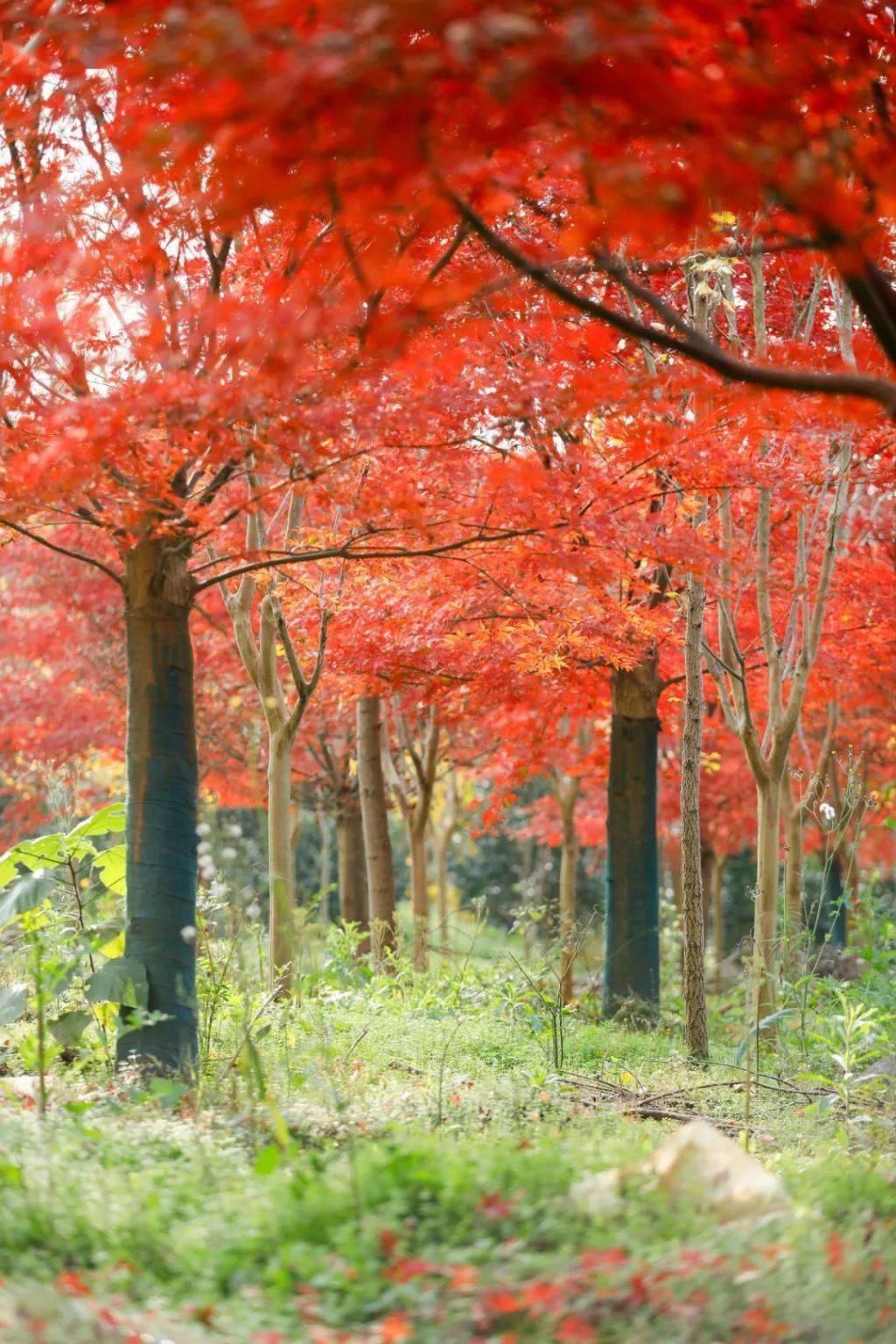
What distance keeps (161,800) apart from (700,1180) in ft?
10.6

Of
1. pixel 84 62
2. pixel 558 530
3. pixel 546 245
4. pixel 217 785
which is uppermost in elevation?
pixel 546 245

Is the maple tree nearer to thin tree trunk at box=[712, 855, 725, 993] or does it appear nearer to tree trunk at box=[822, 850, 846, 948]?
tree trunk at box=[822, 850, 846, 948]

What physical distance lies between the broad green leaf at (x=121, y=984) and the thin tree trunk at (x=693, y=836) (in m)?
3.42

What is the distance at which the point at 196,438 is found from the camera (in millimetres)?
5473

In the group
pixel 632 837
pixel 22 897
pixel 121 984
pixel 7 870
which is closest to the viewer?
pixel 121 984

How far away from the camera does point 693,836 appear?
800 centimetres

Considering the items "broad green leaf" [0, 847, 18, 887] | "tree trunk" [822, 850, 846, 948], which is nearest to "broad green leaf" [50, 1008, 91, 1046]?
"broad green leaf" [0, 847, 18, 887]

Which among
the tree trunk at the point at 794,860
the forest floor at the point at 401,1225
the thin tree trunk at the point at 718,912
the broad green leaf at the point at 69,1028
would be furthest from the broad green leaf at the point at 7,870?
the thin tree trunk at the point at 718,912

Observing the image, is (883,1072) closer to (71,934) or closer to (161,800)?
(161,800)

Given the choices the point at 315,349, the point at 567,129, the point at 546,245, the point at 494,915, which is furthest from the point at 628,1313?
the point at 494,915

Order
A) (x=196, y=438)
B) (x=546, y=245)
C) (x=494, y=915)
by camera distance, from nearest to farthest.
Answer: (x=196, y=438), (x=546, y=245), (x=494, y=915)

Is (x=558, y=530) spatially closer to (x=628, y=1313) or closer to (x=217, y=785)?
(x=628, y=1313)

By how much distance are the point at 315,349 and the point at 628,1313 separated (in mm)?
4411

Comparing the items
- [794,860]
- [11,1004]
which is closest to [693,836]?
[794,860]
